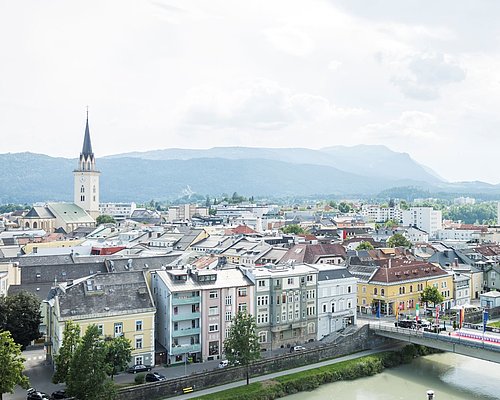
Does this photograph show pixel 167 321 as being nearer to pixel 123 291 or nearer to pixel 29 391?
pixel 123 291

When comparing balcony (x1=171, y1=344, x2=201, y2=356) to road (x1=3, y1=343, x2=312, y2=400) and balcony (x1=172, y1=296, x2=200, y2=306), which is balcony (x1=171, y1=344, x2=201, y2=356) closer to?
road (x1=3, y1=343, x2=312, y2=400)

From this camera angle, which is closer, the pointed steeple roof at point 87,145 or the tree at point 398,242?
the tree at point 398,242

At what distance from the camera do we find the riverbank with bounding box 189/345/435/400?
39.2 m

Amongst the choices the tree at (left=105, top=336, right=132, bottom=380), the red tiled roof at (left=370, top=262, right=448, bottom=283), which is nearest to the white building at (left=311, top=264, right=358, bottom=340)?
the red tiled roof at (left=370, top=262, right=448, bottom=283)

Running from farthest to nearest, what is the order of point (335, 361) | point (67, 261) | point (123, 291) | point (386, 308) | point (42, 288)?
point (67, 261), point (386, 308), point (42, 288), point (335, 361), point (123, 291)

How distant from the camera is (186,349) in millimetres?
43812

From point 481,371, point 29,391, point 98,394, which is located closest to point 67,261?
point 29,391

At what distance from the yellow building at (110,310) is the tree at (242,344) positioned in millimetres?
6401

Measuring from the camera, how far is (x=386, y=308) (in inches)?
2293

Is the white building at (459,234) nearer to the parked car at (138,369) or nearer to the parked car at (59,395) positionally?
the parked car at (138,369)

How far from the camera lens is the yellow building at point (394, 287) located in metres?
58.4

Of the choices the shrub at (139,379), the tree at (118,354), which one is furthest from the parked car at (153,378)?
the tree at (118,354)

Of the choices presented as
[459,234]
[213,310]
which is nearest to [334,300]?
[213,310]

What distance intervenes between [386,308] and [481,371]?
12878 millimetres
